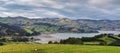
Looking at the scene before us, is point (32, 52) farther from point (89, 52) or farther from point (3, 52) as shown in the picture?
point (89, 52)

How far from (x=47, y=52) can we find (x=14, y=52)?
8.53 meters

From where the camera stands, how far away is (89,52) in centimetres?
5469

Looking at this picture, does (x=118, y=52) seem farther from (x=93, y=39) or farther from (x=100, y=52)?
(x=93, y=39)

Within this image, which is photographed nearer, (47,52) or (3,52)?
(47,52)

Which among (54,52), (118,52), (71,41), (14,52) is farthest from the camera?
(71,41)

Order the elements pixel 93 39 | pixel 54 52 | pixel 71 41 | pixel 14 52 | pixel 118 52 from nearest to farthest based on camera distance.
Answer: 1. pixel 118 52
2. pixel 54 52
3. pixel 14 52
4. pixel 71 41
5. pixel 93 39

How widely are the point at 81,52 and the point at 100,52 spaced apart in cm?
407

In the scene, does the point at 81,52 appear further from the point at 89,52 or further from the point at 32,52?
the point at 32,52

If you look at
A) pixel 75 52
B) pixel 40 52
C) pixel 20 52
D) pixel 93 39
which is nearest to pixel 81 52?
pixel 75 52

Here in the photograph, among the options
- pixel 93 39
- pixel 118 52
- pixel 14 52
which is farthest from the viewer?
pixel 93 39

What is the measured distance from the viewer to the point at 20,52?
59.3m

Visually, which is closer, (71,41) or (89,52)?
(89,52)

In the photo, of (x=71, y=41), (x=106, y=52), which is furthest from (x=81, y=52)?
(x=71, y=41)

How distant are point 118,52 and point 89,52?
6103 mm
